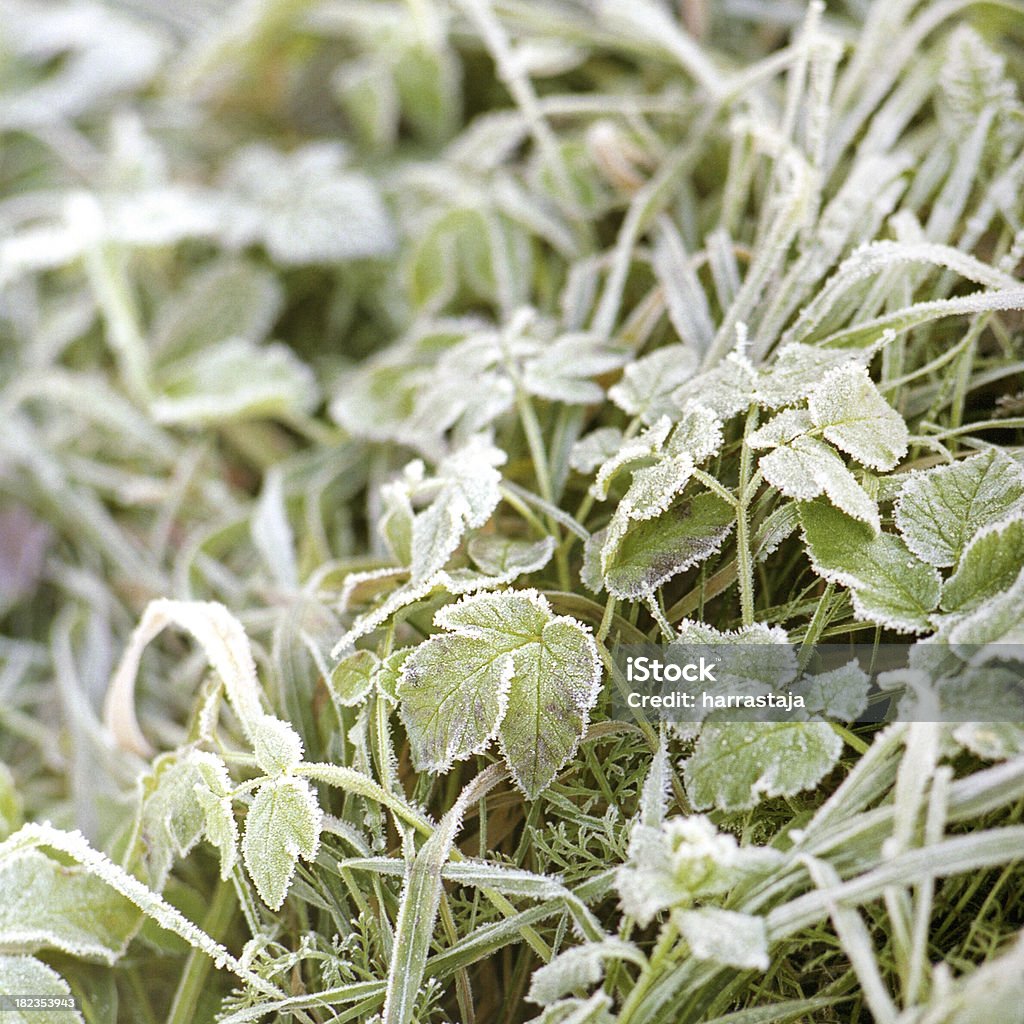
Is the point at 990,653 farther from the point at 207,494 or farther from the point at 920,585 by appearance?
the point at 207,494

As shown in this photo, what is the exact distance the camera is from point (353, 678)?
0.52 m

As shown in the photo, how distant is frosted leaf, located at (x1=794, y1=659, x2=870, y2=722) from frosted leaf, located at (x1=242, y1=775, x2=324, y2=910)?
0.79 ft

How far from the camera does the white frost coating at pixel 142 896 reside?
0.48 metres

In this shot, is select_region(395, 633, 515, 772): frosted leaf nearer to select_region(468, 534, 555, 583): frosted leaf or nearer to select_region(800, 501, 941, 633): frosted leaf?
select_region(468, 534, 555, 583): frosted leaf

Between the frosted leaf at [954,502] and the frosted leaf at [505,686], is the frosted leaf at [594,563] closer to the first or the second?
the frosted leaf at [505,686]

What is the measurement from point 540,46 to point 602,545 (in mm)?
532

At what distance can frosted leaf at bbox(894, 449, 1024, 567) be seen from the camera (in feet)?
1.55

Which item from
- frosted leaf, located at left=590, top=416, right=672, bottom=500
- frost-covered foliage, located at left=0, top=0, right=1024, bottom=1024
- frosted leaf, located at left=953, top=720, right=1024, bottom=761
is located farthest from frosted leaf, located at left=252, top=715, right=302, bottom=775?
frosted leaf, located at left=953, top=720, right=1024, bottom=761

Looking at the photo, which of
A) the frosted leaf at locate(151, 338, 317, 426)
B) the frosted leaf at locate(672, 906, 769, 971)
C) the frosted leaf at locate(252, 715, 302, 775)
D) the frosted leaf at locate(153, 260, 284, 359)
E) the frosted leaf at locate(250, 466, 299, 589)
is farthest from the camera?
the frosted leaf at locate(153, 260, 284, 359)

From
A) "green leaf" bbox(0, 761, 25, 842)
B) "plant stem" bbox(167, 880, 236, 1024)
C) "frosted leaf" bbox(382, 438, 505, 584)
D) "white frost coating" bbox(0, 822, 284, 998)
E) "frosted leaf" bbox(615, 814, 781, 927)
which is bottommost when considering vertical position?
"plant stem" bbox(167, 880, 236, 1024)

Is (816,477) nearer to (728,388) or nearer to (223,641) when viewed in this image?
(728,388)

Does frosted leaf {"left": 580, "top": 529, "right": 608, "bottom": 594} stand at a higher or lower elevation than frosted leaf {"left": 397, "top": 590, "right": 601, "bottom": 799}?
higher

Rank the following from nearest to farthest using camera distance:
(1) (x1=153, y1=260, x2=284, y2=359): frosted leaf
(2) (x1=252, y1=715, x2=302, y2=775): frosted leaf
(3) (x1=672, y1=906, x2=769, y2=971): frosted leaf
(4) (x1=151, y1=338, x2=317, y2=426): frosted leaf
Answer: (3) (x1=672, y1=906, x2=769, y2=971): frosted leaf → (2) (x1=252, y1=715, x2=302, y2=775): frosted leaf → (4) (x1=151, y1=338, x2=317, y2=426): frosted leaf → (1) (x1=153, y1=260, x2=284, y2=359): frosted leaf

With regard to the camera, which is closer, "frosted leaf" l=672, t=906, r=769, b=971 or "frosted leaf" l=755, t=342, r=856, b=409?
"frosted leaf" l=672, t=906, r=769, b=971
